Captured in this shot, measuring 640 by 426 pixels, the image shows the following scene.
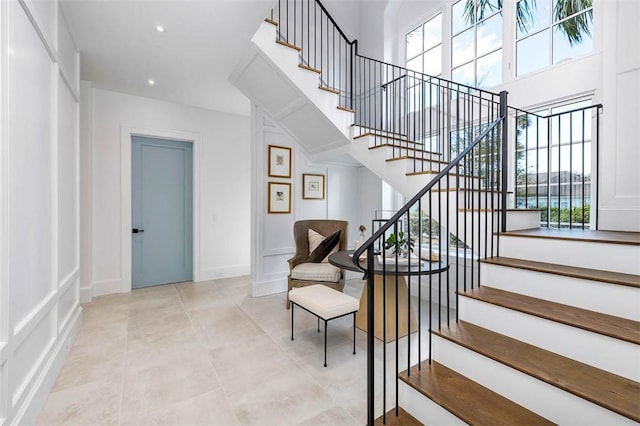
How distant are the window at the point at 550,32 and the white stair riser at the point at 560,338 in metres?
2.72

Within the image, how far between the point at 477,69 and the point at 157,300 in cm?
496

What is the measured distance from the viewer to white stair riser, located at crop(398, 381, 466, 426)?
51.9 inches

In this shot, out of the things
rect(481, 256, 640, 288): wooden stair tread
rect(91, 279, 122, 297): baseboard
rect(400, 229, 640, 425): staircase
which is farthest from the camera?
rect(91, 279, 122, 297): baseboard

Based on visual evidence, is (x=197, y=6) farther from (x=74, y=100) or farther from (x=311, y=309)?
(x=311, y=309)

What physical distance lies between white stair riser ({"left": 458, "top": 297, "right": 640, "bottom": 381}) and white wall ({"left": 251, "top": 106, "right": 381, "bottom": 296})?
281 centimetres

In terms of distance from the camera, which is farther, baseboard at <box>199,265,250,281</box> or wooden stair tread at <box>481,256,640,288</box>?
baseboard at <box>199,265,250,281</box>

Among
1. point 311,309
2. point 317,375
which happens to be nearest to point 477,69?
point 311,309

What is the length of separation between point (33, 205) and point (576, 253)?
3.31m

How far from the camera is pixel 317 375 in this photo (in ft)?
6.88

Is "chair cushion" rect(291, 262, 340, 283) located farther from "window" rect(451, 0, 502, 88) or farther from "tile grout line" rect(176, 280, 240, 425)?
"window" rect(451, 0, 502, 88)

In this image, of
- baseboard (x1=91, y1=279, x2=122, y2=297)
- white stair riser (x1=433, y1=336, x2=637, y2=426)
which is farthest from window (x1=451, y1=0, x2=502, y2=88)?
baseboard (x1=91, y1=279, x2=122, y2=297)

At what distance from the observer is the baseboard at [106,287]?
152 inches

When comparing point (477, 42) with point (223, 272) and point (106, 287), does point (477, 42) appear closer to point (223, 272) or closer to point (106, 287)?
point (223, 272)

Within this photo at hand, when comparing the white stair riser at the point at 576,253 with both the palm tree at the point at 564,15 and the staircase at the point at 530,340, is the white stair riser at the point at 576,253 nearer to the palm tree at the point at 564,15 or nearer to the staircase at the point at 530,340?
the staircase at the point at 530,340
